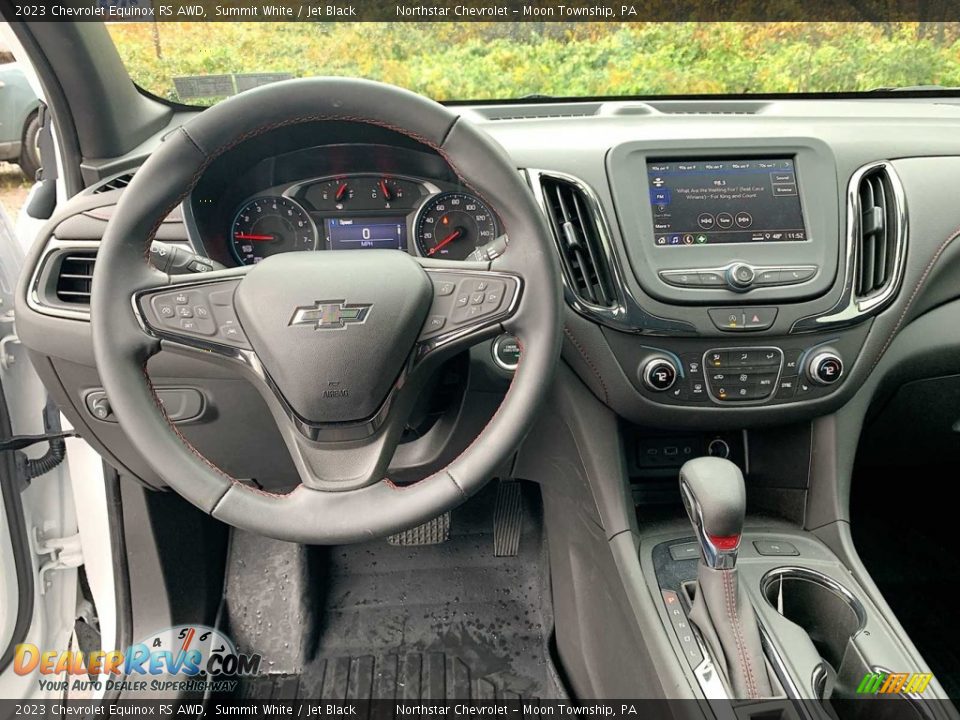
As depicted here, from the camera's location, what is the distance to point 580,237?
1.33 metres

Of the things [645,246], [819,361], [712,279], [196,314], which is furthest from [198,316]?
[819,361]

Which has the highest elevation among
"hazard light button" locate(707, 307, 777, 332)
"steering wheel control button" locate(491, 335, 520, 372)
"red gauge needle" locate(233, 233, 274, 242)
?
"red gauge needle" locate(233, 233, 274, 242)

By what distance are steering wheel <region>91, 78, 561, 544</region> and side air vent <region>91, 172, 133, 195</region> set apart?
1.53 feet

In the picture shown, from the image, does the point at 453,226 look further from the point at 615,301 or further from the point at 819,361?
the point at 819,361

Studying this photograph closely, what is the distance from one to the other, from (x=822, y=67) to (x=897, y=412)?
→ 0.83m

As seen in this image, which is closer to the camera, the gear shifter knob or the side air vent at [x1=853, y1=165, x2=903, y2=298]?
the gear shifter knob

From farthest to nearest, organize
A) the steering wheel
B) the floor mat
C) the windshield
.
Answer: the floor mat < the windshield < the steering wheel

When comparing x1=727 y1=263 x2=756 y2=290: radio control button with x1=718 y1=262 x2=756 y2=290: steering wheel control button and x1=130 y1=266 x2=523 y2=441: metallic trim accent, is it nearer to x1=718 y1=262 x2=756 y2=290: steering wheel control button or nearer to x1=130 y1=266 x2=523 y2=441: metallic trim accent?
x1=718 y1=262 x2=756 y2=290: steering wheel control button

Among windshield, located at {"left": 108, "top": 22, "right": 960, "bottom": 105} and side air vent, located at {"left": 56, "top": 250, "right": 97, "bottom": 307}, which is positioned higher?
windshield, located at {"left": 108, "top": 22, "right": 960, "bottom": 105}

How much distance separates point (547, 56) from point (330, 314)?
0.85 m

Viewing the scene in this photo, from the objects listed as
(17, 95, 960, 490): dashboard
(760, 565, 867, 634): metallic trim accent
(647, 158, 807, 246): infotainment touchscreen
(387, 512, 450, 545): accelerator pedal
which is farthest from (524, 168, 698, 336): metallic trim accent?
(387, 512, 450, 545): accelerator pedal

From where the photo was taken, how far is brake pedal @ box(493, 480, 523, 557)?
1970mm

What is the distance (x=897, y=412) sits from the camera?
165 centimetres

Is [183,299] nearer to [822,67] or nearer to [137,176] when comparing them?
[137,176]
